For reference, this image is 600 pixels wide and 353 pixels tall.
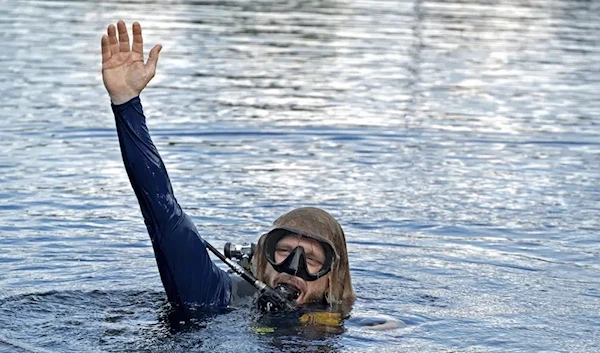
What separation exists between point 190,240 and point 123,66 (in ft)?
3.03

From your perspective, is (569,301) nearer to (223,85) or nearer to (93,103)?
(93,103)

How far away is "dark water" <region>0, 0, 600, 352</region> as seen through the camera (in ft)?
22.7

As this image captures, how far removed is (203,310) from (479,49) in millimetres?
18615

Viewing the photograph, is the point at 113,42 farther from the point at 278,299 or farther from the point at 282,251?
the point at 278,299

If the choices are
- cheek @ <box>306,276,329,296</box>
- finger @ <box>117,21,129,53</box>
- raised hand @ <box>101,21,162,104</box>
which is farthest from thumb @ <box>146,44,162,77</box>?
cheek @ <box>306,276,329,296</box>

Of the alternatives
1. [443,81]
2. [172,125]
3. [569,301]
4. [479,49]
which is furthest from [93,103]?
[479,49]

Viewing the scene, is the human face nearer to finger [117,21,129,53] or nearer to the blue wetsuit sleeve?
the blue wetsuit sleeve

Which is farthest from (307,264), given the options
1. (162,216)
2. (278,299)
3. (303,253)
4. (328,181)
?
(328,181)

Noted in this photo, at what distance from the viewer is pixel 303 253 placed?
6465mm

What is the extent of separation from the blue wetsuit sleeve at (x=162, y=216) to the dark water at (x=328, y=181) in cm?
33

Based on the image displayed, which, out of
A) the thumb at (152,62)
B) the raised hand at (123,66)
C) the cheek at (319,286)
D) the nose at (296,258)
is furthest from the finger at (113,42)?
the cheek at (319,286)

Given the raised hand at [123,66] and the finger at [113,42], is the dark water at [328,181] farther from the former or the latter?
the finger at [113,42]

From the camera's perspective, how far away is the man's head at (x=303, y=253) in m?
6.48

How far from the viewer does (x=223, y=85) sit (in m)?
17.5
